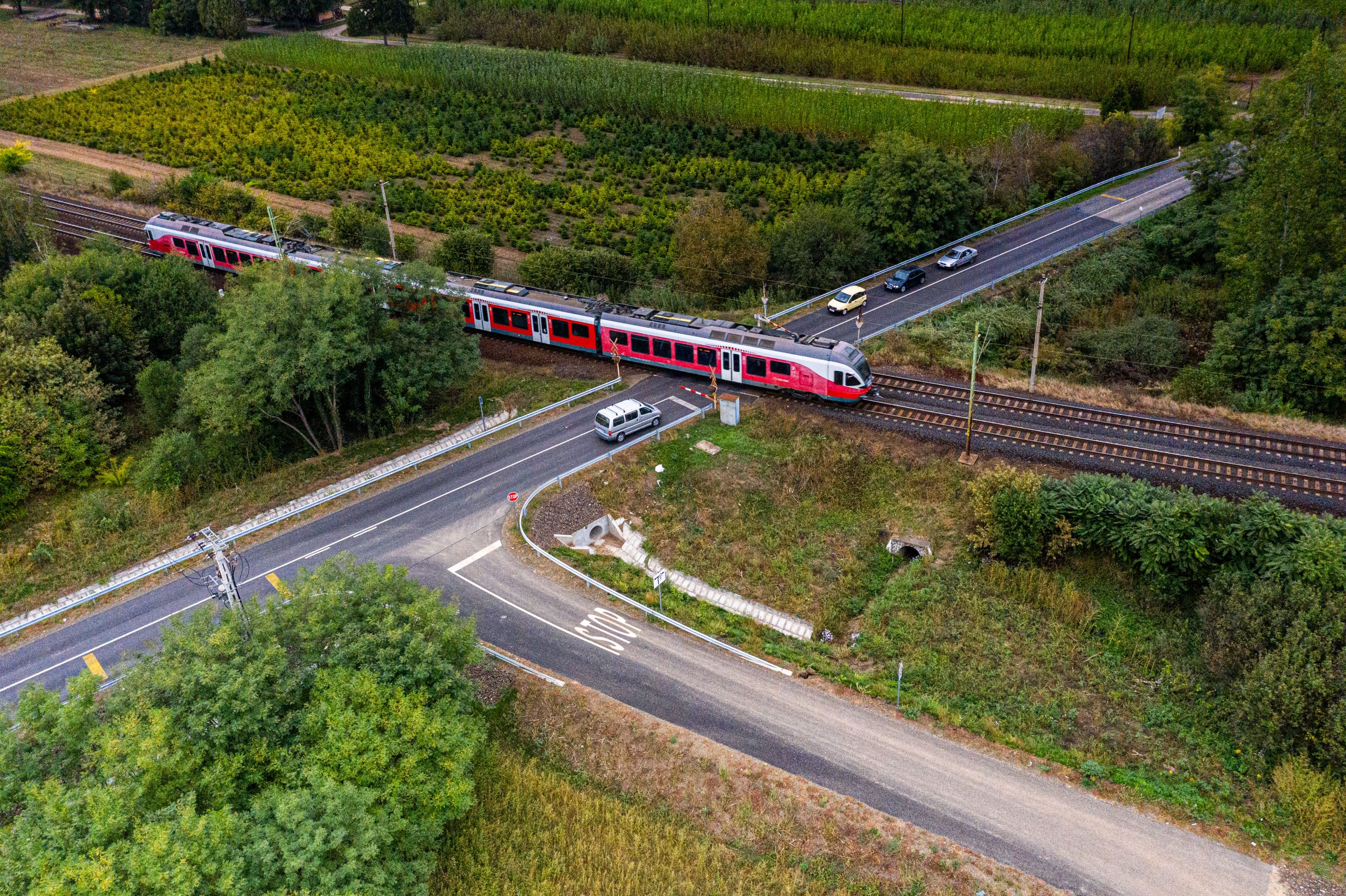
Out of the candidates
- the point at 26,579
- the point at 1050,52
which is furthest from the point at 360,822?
the point at 1050,52

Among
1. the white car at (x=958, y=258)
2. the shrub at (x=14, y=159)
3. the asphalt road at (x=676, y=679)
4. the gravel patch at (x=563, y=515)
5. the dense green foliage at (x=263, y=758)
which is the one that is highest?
the shrub at (x=14, y=159)

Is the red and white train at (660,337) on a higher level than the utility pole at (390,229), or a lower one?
lower

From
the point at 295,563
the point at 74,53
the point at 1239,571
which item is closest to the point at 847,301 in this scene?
the point at 1239,571

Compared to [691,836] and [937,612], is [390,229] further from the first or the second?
[691,836]

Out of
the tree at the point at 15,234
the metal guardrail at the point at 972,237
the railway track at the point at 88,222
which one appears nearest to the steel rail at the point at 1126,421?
the metal guardrail at the point at 972,237

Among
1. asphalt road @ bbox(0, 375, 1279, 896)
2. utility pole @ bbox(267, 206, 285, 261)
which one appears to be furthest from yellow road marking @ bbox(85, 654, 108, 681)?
utility pole @ bbox(267, 206, 285, 261)

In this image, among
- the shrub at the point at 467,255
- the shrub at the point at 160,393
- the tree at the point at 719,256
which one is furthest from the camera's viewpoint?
the shrub at the point at 467,255

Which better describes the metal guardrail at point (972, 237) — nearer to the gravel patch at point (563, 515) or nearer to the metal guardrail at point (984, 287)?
the metal guardrail at point (984, 287)
